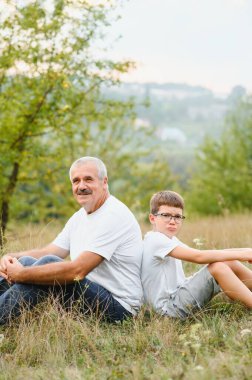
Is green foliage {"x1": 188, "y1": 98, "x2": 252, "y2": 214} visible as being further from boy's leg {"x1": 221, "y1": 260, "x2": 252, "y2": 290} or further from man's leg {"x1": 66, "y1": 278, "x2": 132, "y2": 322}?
man's leg {"x1": 66, "y1": 278, "x2": 132, "y2": 322}

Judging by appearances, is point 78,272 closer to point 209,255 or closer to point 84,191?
point 84,191

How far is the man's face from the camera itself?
4742 mm

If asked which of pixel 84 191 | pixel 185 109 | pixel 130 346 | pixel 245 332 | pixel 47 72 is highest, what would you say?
pixel 185 109

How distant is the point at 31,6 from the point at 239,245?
4.32 metres

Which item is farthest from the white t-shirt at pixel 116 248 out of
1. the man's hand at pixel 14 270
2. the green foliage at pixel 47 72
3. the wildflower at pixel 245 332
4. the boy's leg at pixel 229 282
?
the green foliage at pixel 47 72

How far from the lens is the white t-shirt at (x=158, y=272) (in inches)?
184

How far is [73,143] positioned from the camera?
55.8 ft

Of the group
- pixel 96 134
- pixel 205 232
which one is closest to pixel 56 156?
pixel 205 232

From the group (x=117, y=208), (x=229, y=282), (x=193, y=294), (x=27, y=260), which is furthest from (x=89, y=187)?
(x=229, y=282)

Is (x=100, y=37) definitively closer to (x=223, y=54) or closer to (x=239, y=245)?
(x=239, y=245)

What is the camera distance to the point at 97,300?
451cm

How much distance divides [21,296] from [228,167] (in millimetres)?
24673

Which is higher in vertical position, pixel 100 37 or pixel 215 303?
pixel 100 37

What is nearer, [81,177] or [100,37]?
[81,177]
